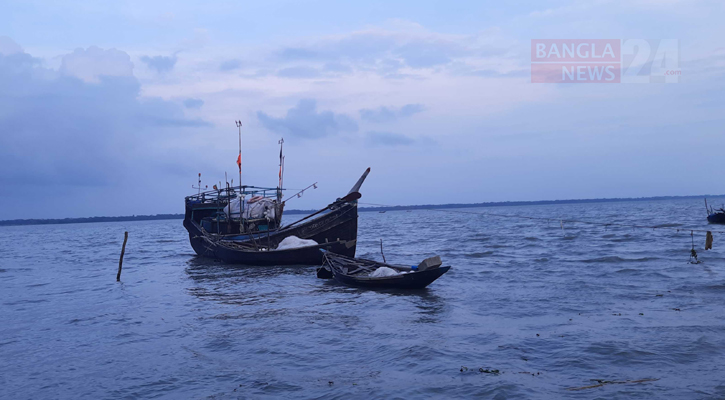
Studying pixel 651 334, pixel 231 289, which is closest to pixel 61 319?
pixel 231 289

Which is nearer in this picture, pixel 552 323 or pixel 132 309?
pixel 552 323

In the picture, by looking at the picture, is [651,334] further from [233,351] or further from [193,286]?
[193,286]

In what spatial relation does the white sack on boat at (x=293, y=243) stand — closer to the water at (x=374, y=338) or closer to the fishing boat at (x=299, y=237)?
the fishing boat at (x=299, y=237)

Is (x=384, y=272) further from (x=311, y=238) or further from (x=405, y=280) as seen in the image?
(x=311, y=238)

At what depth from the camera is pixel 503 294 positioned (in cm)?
1709

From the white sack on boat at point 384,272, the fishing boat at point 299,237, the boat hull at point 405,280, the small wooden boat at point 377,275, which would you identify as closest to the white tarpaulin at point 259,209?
the fishing boat at point 299,237

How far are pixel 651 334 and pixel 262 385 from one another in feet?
28.4

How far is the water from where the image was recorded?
8.73m

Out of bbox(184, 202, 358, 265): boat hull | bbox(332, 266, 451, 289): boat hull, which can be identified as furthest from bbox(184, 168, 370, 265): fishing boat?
bbox(332, 266, 451, 289): boat hull

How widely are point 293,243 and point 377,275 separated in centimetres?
850

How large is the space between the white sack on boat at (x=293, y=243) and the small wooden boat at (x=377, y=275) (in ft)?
12.1

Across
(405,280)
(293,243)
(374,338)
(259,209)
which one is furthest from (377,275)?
(259,209)

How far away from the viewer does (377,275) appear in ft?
58.0

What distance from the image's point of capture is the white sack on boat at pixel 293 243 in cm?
2479
